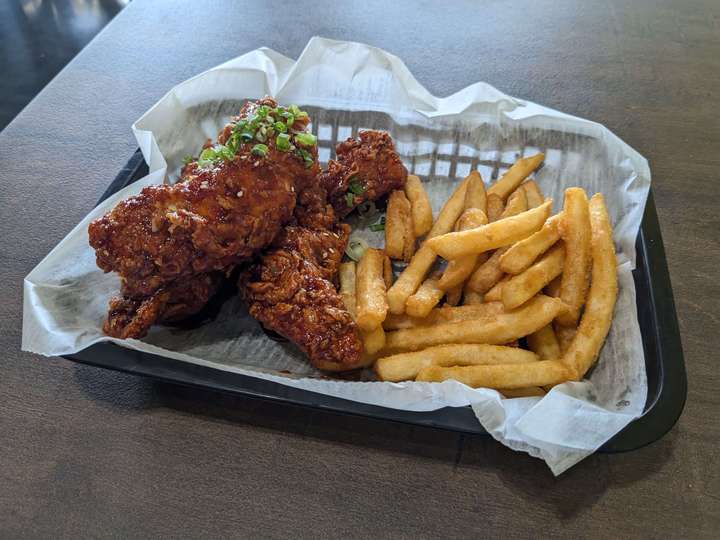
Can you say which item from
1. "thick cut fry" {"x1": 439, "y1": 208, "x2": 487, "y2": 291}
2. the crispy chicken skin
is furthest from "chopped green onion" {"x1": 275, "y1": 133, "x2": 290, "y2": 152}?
"thick cut fry" {"x1": 439, "y1": 208, "x2": 487, "y2": 291}

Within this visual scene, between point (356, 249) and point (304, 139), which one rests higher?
point (304, 139)

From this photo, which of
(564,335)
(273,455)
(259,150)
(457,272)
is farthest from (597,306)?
(259,150)

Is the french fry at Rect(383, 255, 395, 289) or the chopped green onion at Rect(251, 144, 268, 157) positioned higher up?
the chopped green onion at Rect(251, 144, 268, 157)

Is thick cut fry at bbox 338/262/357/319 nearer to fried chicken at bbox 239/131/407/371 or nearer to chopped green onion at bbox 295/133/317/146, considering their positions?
fried chicken at bbox 239/131/407/371

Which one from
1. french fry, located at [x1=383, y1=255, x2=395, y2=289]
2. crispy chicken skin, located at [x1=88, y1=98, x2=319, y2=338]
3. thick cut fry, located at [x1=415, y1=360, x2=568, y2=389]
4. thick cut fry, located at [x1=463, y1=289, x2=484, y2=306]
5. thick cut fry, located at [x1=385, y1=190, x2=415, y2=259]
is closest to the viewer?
thick cut fry, located at [x1=415, y1=360, x2=568, y2=389]

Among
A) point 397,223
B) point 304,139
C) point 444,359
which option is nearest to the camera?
point 444,359

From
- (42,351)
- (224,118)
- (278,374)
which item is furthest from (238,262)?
(224,118)

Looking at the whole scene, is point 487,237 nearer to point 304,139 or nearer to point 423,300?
point 423,300
